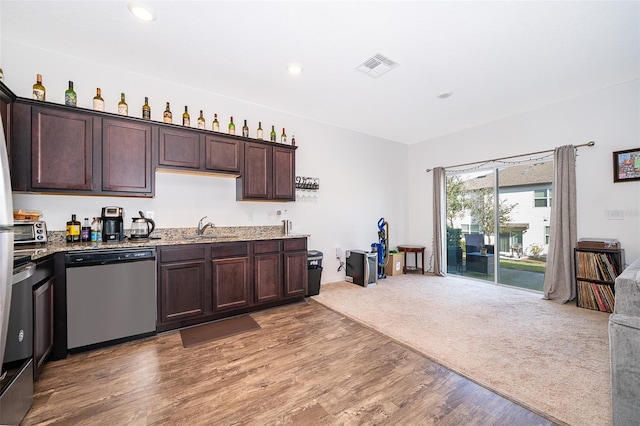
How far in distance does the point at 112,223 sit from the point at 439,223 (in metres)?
5.45

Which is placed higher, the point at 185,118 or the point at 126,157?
the point at 185,118

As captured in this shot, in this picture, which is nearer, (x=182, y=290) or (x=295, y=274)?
(x=182, y=290)

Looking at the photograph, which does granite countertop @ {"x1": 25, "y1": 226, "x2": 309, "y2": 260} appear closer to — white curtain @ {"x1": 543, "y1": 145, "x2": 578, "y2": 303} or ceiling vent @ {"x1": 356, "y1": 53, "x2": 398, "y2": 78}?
ceiling vent @ {"x1": 356, "y1": 53, "x2": 398, "y2": 78}

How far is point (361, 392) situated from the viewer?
1.89 metres

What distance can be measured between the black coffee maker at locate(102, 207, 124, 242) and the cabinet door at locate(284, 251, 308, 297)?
195cm

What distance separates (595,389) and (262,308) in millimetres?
3198

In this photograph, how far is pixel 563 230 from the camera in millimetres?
3863

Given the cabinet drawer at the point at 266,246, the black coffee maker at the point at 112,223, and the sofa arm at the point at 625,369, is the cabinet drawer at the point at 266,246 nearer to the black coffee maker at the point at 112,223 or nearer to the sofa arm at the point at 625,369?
the black coffee maker at the point at 112,223

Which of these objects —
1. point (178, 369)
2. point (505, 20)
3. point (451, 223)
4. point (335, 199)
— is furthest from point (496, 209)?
point (178, 369)

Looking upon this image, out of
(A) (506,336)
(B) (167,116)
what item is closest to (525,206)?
(A) (506,336)

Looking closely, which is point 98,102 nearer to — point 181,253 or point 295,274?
point 181,253

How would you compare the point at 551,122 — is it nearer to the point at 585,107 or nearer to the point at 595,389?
the point at 585,107

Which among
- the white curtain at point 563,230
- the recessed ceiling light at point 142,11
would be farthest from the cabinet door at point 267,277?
the white curtain at point 563,230

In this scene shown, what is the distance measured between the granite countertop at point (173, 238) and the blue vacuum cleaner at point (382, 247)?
207 centimetres
